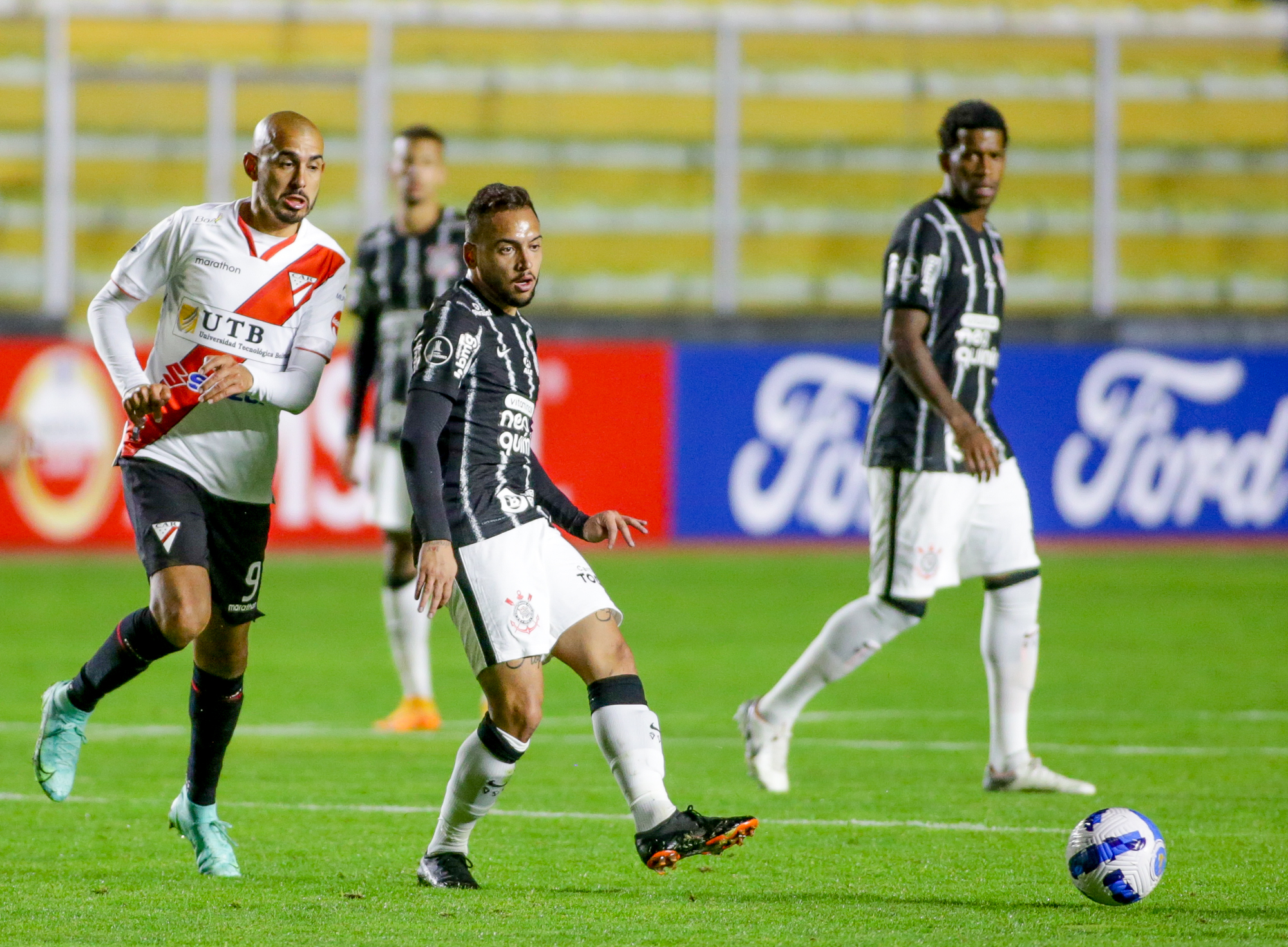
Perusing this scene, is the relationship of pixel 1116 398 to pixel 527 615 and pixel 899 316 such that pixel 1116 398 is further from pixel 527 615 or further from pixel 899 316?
pixel 527 615

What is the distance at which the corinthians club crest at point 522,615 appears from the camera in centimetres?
477

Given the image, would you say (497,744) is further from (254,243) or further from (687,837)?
(254,243)

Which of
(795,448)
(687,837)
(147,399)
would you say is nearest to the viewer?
(687,837)

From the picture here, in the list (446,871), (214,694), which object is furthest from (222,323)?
(446,871)

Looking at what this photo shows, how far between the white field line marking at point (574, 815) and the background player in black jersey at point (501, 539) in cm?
108

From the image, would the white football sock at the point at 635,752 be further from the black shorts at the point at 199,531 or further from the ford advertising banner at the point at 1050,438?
the ford advertising banner at the point at 1050,438

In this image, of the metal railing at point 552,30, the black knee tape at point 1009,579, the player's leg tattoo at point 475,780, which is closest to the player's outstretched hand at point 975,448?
the black knee tape at point 1009,579

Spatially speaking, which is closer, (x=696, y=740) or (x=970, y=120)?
(x=970, y=120)

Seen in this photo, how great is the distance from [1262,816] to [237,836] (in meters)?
3.00

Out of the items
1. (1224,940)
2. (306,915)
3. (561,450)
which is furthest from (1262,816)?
(561,450)

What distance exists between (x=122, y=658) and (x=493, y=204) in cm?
154

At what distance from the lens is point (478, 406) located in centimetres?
491

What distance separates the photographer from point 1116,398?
622 inches

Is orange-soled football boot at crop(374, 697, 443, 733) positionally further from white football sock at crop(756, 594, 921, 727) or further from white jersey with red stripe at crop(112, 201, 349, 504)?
white jersey with red stripe at crop(112, 201, 349, 504)
